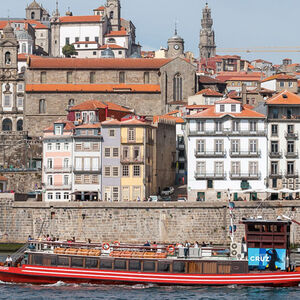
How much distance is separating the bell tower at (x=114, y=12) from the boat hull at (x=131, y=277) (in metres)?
124

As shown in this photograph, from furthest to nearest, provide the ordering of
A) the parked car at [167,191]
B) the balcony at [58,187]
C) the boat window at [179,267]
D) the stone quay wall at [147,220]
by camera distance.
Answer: the parked car at [167,191], the balcony at [58,187], the stone quay wall at [147,220], the boat window at [179,267]

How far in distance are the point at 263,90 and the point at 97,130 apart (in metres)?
34.0

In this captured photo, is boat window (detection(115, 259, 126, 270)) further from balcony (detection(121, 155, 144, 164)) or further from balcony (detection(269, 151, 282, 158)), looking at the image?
balcony (detection(269, 151, 282, 158))

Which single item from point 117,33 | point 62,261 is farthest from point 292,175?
point 117,33

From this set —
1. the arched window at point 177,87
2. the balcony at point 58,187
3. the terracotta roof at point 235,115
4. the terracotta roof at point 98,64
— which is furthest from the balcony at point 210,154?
the terracotta roof at point 98,64

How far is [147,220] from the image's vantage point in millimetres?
75125

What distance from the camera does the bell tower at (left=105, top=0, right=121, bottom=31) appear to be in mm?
178875

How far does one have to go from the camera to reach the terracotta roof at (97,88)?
115 metres

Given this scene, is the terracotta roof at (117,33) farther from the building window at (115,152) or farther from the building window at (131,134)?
the building window at (115,152)

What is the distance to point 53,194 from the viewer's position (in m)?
83.1

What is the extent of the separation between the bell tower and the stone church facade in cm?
6049

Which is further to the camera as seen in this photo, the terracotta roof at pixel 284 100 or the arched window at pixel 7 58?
the arched window at pixel 7 58

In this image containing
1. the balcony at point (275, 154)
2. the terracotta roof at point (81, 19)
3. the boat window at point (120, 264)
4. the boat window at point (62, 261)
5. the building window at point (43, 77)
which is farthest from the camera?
the terracotta roof at point (81, 19)

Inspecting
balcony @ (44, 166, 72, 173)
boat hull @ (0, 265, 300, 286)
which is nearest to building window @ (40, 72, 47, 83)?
balcony @ (44, 166, 72, 173)
